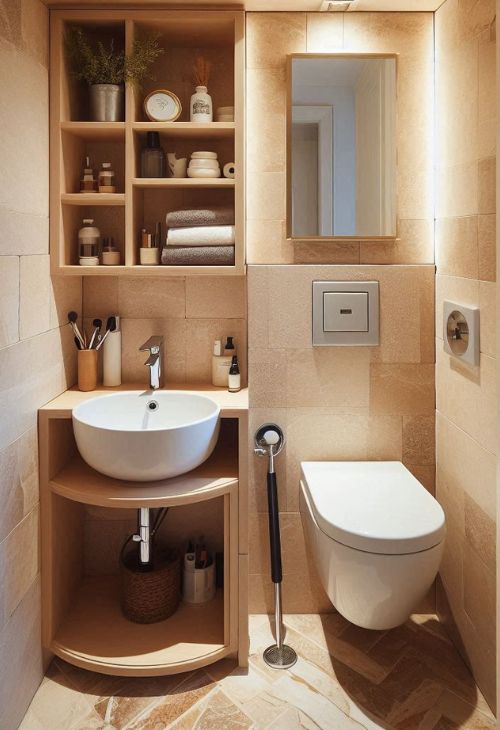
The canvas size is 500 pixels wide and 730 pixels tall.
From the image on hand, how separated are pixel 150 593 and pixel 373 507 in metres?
0.80

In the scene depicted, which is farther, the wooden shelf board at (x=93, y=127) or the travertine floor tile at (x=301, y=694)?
the wooden shelf board at (x=93, y=127)

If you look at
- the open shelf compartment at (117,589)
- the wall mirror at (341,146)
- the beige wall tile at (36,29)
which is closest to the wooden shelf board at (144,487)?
the open shelf compartment at (117,589)

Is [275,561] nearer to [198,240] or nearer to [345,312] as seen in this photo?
[345,312]

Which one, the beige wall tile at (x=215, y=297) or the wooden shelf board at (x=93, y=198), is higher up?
the wooden shelf board at (x=93, y=198)

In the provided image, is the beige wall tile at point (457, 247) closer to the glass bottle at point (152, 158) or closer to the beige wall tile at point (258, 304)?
the beige wall tile at point (258, 304)

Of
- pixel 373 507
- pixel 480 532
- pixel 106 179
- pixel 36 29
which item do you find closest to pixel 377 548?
pixel 373 507

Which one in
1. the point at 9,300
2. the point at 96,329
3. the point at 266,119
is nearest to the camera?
the point at 9,300

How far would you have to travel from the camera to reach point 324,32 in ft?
6.59

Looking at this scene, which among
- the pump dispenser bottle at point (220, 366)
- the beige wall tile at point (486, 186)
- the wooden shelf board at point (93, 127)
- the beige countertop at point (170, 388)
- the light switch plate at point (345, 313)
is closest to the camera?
the beige wall tile at point (486, 186)

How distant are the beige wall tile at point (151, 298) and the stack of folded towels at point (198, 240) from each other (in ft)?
0.72

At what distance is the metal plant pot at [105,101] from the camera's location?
6.39 feet

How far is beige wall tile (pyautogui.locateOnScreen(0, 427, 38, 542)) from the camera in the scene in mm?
1556

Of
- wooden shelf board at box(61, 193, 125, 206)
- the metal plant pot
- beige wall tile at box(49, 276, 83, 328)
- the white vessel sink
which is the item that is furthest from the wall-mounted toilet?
the metal plant pot

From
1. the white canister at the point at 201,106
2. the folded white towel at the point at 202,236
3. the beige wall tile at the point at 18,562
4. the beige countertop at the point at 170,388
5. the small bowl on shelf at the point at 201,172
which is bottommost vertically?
the beige wall tile at the point at 18,562
